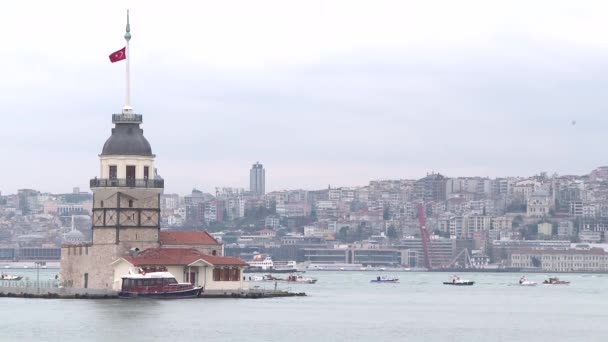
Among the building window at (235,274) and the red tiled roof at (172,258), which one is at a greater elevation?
the red tiled roof at (172,258)

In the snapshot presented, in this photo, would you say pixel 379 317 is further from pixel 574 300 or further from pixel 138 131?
pixel 574 300

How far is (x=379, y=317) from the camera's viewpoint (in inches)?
2586

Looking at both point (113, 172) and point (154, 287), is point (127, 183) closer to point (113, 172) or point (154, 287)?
point (113, 172)

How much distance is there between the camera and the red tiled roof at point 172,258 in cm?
7000

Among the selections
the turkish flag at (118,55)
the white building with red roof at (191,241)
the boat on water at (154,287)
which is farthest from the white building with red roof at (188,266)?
the turkish flag at (118,55)

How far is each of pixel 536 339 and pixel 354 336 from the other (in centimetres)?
561

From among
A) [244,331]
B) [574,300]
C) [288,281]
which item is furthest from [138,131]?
[288,281]

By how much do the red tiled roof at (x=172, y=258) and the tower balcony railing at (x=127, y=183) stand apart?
2581 millimetres

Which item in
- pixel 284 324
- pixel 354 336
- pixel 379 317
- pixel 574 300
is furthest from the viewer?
pixel 574 300

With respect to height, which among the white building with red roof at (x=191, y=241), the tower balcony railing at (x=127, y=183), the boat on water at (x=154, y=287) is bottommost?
the boat on water at (x=154, y=287)

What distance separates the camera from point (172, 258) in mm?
71000

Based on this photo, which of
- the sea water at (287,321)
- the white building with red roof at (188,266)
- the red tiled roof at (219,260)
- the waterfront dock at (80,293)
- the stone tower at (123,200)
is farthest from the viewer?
the red tiled roof at (219,260)

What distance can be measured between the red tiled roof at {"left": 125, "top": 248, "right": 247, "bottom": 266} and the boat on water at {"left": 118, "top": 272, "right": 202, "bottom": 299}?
0.56m

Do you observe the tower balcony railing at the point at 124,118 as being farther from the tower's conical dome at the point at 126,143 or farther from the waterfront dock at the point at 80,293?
the waterfront dock at the point at 80,293
